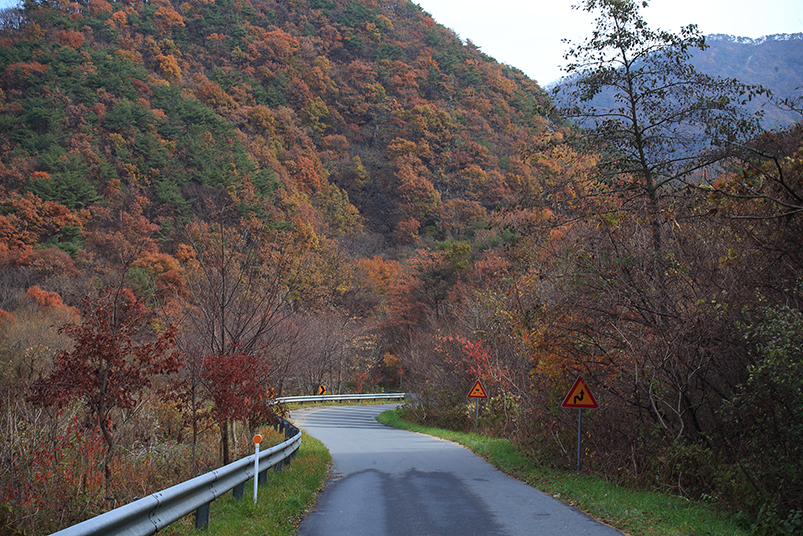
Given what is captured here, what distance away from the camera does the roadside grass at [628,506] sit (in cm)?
764

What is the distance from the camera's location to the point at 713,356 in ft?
33.0

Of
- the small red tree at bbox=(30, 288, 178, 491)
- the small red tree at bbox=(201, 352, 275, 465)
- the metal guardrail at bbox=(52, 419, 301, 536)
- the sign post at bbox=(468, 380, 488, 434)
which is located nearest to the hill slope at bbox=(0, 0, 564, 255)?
the sign post at bbox=(468, 380, 488, 434)

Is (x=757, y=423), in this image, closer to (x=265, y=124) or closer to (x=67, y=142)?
(x=67, y=142)

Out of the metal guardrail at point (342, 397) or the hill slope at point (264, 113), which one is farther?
the hill slope at point (264, 113)

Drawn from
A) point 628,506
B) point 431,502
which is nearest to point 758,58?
point 628,506

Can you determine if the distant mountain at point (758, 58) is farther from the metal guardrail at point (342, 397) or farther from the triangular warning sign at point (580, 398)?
the triangular warning sign at point (580, 398)

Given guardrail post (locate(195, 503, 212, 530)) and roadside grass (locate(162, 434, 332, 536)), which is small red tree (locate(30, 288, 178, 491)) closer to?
guardrail post (locate(195, 503, 212, 530))

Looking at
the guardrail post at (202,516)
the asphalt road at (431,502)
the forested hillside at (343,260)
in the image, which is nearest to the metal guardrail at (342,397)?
the forested hillside at (343,260)

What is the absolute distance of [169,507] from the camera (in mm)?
5965

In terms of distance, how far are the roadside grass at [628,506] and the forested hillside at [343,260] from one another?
483 mm

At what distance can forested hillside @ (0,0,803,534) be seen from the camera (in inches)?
336

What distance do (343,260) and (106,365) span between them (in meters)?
55.0

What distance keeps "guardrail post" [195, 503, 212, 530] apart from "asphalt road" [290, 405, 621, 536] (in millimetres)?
1269

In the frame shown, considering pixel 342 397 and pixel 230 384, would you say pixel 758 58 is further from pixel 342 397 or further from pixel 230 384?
pixel 230 384
